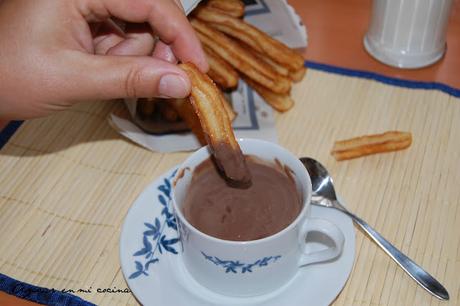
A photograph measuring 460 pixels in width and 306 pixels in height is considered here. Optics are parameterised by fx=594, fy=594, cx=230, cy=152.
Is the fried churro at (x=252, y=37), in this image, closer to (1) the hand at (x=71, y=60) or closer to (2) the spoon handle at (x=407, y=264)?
(1) the hand at (x=71, y=60)

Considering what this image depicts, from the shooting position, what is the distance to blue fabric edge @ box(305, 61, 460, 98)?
1.44 metres

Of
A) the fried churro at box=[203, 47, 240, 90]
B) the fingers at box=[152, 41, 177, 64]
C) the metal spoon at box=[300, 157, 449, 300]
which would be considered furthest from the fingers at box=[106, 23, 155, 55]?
the metal spoon at box=[300, 157, 449, 300]

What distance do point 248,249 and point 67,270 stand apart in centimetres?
38

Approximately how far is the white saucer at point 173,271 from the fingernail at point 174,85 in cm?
25

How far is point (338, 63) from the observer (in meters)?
1.56

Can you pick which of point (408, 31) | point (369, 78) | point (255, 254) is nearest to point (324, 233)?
point (255, 254)

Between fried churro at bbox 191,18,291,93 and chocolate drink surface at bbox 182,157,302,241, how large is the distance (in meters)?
0.32

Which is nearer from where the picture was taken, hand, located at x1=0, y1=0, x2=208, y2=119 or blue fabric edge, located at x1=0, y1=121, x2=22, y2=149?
hand, located at x1=0, y1=0, x2=208, y2=119

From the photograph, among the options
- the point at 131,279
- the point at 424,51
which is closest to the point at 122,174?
the point at 131,279

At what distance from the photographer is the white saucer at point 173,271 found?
0.97 m

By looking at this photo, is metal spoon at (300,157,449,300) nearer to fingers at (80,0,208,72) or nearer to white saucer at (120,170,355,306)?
white saucer at (120,170,355,306)

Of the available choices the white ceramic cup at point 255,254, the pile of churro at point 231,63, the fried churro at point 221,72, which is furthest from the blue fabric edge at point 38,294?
the fried churro at point 221,72

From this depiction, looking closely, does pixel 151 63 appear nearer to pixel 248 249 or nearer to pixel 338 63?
pixel 248 249

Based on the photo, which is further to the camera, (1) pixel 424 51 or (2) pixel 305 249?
(1) pixel 424 51
